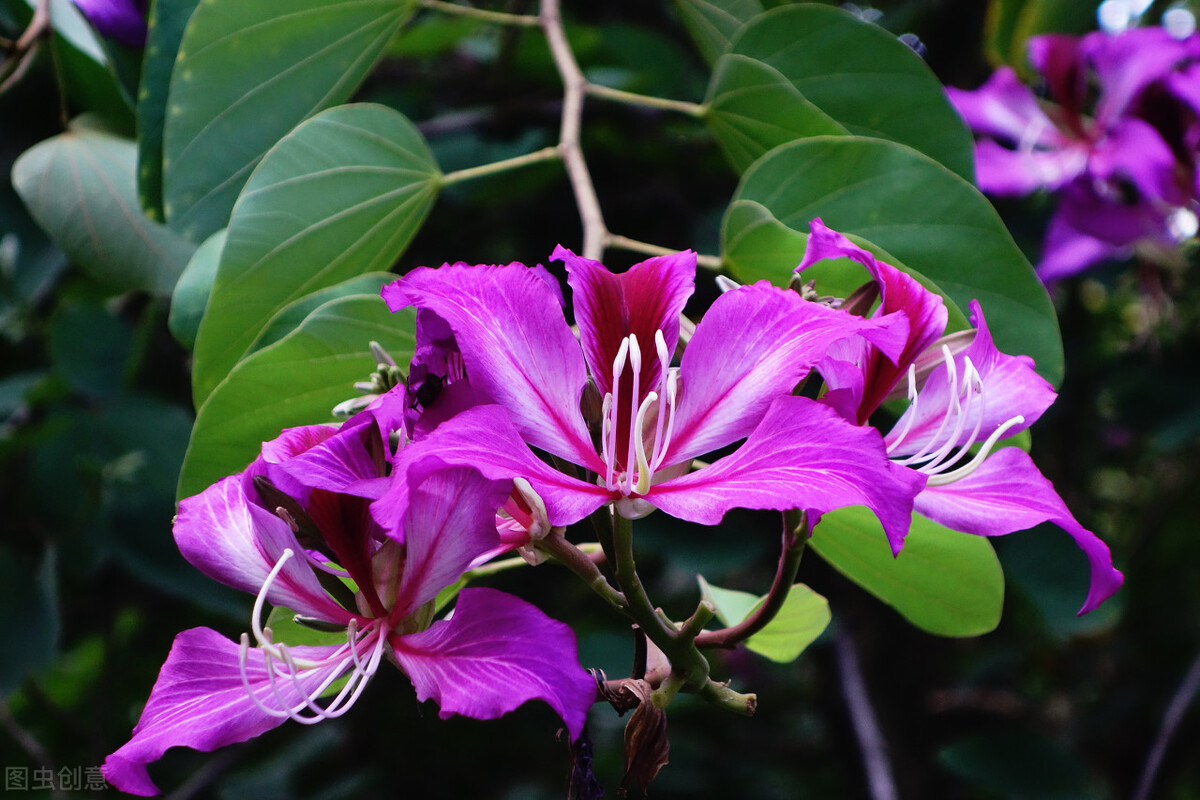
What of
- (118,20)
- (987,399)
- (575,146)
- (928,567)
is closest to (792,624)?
(928,567)

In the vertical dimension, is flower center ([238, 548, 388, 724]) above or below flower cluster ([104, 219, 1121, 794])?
below

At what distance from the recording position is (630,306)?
0.55m

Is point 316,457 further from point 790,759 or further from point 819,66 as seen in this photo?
point 790,759

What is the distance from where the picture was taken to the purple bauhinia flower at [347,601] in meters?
0.46

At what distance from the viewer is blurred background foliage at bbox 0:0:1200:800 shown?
4.36ft

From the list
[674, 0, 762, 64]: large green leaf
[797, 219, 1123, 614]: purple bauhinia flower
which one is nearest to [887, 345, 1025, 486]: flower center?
[797, 219, 1123, 614]: purple bauhinia flower

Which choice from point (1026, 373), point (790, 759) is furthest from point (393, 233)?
point (790, 759)

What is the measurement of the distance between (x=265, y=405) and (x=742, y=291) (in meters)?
0.35

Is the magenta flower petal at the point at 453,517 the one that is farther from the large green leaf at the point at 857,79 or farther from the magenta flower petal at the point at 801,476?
the large green leaf at the point at 857,79

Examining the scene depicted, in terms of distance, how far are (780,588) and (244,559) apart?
0.31m

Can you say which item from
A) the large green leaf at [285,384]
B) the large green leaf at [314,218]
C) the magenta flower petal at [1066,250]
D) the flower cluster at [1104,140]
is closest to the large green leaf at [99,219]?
the large green leaf at [314,218]

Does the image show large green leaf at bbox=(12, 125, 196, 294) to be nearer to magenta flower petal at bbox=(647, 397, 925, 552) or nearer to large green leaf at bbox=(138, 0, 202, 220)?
large green leaf at bbox=(138, 0, 202, 220)

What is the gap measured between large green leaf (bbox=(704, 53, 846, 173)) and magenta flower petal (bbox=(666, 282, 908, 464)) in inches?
14.9

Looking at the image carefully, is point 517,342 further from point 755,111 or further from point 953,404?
point 755,111
